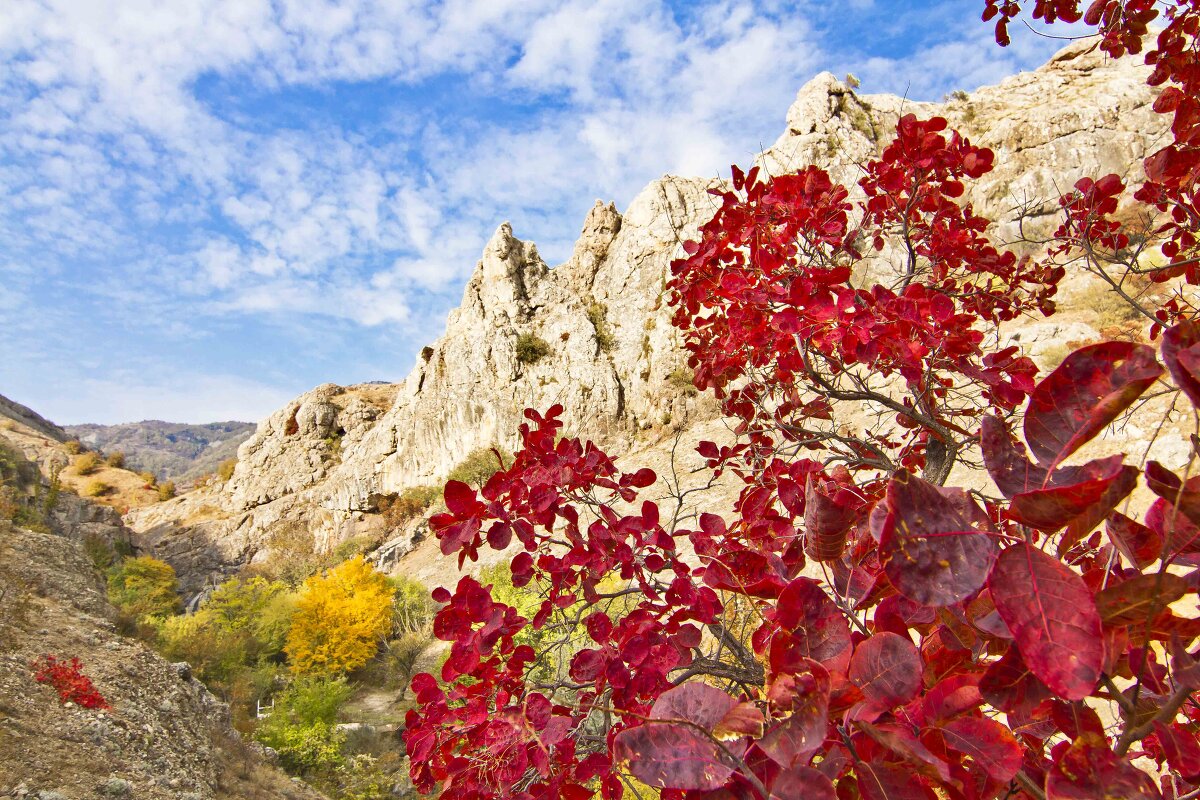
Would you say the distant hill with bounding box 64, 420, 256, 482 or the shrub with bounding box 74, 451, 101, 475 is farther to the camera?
the distant hill with bounding box 64, 420, 256, 482

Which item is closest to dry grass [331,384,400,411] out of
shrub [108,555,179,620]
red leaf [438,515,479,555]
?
shrub [108,555,179,620]

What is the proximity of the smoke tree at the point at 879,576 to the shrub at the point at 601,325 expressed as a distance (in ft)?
63.7

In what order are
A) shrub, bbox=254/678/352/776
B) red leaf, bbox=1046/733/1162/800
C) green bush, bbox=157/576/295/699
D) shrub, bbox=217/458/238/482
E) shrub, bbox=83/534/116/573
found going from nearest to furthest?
red leaf, bbox=1046/733/1162/800, shrub, bbox=254/678/352/776, green bush, bbox=157/576/295/699, shrub, bbox=83/534/116/573, shrub, bbox=217/458/238/482

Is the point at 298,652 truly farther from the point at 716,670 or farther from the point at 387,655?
the point at 716,670

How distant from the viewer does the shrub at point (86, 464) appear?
32.4 meters

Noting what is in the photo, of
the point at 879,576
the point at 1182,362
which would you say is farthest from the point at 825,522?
the point at 1182,362

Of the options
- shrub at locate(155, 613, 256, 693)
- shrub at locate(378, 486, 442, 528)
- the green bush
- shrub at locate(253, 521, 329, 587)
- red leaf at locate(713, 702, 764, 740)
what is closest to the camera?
red leaf at locate(713, 702, 764, 740)

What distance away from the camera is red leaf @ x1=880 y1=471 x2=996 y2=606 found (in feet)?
1.44

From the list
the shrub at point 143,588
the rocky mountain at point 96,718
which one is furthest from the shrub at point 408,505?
the rocky mountain at point 96,718

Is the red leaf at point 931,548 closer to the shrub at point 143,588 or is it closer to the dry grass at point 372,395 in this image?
the shrub at point 143,588

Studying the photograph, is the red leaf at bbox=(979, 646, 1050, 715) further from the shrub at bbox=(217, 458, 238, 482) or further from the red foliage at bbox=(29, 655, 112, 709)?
the shrub at bbox=(217, 458, 238, 482)

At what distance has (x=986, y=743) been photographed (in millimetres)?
542

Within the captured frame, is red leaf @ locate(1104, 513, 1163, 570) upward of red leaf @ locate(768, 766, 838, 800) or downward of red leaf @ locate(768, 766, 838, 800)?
upward

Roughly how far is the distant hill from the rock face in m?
88.0
